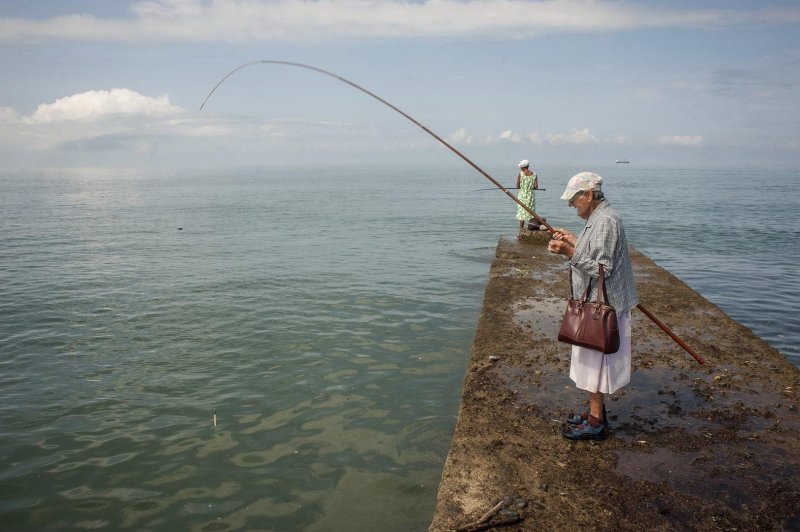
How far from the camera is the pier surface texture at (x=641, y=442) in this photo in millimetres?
3262

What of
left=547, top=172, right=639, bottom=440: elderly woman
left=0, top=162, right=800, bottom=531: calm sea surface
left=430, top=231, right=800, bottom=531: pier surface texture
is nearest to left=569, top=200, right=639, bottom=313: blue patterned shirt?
left=547, top=172, right=639, bottom=440: elderly woman

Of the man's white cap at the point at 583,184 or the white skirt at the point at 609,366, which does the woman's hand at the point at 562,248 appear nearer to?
the man's white cap at the point at 583,184

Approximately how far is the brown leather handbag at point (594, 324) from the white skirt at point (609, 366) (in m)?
0.18

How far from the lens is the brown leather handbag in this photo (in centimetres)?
380

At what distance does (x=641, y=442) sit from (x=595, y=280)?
120 cm

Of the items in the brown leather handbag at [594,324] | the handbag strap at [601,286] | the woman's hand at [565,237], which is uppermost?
the woman's hand at [565,237]

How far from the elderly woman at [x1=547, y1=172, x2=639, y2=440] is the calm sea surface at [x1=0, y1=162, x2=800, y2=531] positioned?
4.76 feet

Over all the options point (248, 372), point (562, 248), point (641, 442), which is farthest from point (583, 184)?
point (248, 372)

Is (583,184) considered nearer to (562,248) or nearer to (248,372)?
(562,248)

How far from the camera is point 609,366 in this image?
158 inches

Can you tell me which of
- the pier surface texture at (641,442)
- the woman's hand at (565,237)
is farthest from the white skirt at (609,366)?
the woman's hand at (565,237)

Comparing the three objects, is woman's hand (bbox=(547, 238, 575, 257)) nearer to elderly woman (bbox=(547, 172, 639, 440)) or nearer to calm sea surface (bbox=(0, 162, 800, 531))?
elderly woman (bbox=(547, 172, 639, 440))

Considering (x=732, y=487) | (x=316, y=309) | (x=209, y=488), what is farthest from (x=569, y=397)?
(x=316, y=309)

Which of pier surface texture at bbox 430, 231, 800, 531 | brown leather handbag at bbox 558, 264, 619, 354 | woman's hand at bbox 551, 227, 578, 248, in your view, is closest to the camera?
pier surface texture at bbox 430, 231, 800, 531
